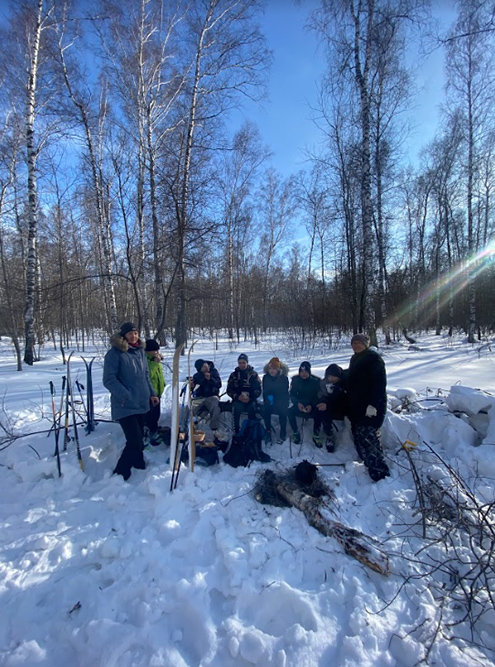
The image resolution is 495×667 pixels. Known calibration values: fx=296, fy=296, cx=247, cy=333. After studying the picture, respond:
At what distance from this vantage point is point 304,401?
4.43 meters

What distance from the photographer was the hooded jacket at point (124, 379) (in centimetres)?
330

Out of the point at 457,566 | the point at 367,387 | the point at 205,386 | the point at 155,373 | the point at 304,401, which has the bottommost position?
the point at 457,566

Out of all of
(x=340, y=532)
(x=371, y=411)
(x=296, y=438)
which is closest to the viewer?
(x=340, y=532)

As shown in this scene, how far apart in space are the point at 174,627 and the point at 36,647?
0.76m

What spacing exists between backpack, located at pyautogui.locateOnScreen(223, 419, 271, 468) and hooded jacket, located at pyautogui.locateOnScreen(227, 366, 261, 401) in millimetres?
563

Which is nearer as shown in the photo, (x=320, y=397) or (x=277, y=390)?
(x=320, y=397)

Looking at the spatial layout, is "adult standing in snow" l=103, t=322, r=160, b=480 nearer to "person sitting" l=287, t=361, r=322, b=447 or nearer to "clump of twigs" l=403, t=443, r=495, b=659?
"person sitting" l=287, t=361, r=322, b=447

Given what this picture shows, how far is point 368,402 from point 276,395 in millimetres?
1378

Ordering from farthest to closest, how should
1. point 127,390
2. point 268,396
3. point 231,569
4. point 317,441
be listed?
point 268,396, point 317,441, point 127,390, point 231,569

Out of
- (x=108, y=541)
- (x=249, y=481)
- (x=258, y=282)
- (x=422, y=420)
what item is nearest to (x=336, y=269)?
(x=258, y=282)

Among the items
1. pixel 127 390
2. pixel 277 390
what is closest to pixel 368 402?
pixel 277 390

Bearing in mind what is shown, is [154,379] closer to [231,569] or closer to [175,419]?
[175,419]

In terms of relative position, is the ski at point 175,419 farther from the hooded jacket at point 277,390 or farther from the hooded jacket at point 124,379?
the hooded jacket at point 277,390

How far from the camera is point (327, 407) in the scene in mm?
4152
